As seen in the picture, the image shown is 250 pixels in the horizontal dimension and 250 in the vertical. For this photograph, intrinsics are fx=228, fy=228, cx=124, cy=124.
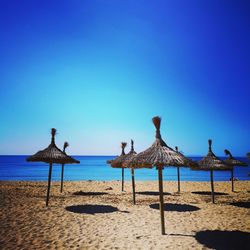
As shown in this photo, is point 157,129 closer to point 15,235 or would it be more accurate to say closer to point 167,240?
point 167,240

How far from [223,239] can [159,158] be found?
9.63ft

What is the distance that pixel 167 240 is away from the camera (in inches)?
254

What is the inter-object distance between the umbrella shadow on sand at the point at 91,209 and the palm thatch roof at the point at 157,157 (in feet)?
12.1

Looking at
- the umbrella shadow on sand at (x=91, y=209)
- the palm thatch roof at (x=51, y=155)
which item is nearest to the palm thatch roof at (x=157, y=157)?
the umbrella shadow on sand at (x=91, y=209)

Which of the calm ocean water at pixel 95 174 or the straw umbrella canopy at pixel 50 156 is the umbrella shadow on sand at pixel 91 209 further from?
the calm ocean water at pixel 95 174

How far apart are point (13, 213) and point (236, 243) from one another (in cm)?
831

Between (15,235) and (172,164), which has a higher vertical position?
(172,164)

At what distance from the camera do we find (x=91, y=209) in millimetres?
10695

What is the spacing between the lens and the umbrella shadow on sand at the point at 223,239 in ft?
19.9

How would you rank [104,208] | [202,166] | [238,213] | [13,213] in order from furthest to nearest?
[202,166] < [104,208] < [238,213] < [13,213]

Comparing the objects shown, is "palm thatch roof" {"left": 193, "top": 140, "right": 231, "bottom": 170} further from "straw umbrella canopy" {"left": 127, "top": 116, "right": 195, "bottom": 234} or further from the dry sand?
"straw umbrella canopy" {"left": 127, "top": 116, "right": 195, "bottom": 234}

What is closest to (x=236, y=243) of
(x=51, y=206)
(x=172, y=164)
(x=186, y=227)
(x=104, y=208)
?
(x=186, y=227)

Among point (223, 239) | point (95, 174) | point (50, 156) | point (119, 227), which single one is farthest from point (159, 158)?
point (95, 174)

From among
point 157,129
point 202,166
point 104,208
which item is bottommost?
point 104,208
